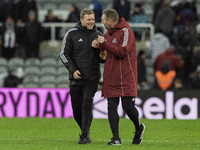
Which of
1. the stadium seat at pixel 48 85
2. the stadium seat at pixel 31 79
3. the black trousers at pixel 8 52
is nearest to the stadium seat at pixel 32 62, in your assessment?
the black trousers at pixel 8 52

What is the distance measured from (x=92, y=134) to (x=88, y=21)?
306cm

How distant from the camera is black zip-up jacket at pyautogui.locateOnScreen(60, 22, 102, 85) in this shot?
34.4 ft

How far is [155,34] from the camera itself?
827 inches

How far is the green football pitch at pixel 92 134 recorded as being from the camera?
1023cm

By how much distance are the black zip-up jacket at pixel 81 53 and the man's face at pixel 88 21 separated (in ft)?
0.27

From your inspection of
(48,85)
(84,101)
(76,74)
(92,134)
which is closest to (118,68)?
(76,74)

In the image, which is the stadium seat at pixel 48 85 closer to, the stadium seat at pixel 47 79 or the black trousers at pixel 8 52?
the stadium seat at pixel 47 79

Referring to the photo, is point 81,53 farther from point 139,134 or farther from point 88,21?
point 139,134

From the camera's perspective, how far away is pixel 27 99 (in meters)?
16.6

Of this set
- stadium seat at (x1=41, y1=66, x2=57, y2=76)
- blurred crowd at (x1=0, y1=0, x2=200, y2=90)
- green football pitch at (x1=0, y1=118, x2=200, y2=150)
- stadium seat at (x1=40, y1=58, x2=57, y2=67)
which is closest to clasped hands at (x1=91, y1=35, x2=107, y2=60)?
green football pitch at (x1=0, y1=118, x2=200, y2=150)

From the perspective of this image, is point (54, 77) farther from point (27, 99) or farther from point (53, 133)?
point (53, 133)

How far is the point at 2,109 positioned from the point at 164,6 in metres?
7.13

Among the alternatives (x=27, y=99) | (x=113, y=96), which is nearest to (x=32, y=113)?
(x=27, y=99)

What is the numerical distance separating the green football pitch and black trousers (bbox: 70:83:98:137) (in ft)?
1.11
